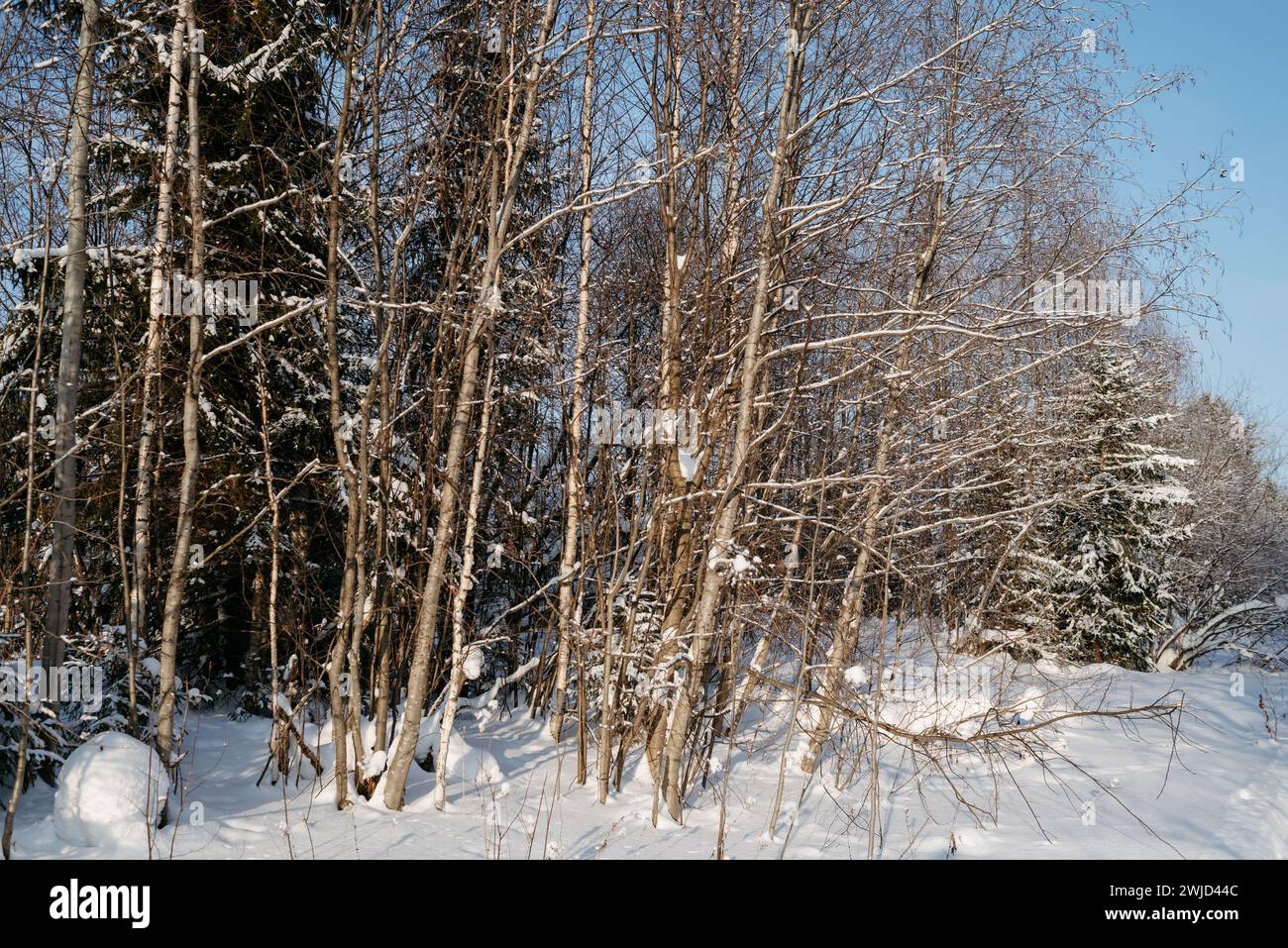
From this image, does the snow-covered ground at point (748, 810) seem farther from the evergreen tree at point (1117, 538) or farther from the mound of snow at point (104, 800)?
the evergreen tree at point (1117, 538)

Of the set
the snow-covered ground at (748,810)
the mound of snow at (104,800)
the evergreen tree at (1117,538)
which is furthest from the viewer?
the evergreen tree at (1117,538)

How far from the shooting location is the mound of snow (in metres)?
4.43

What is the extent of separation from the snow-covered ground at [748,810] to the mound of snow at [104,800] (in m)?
0.07

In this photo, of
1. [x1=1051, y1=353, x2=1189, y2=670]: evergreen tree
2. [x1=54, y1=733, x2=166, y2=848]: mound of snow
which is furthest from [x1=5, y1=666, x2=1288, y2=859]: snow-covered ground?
[x1=1051, y1=353, x2=1189, y2=670]: evergreen tree

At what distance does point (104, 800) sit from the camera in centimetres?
446

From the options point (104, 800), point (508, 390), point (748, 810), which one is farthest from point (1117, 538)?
point (104, 800)

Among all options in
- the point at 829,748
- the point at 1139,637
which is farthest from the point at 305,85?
the point at 1139,637

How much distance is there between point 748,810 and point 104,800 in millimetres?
4227

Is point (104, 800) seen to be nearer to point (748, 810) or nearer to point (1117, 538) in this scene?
point (748, 810)

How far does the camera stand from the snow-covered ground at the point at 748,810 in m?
4.94

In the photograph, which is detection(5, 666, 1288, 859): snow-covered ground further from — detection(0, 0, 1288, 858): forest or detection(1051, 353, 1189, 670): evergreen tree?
detection(1051, 353, 1189, 670): evergreen tree

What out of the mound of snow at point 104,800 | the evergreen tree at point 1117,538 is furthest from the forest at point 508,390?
the evergreen tree at point 1117,538
